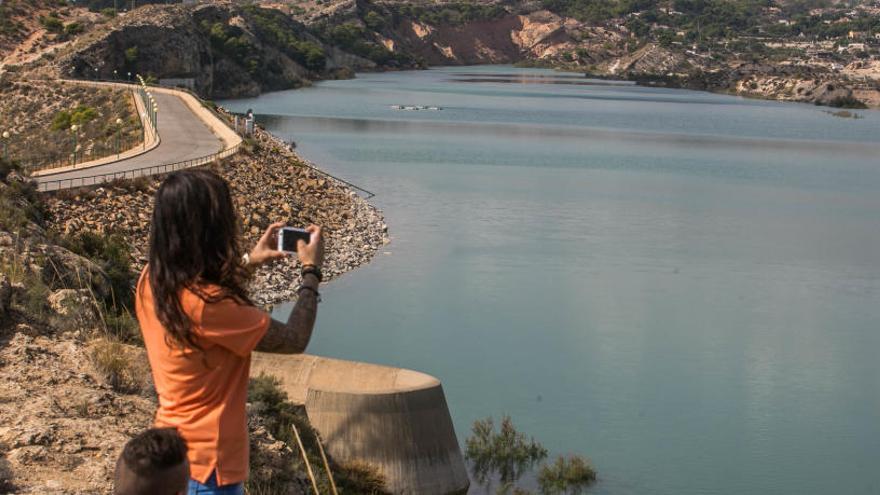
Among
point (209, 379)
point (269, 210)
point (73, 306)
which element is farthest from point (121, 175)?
point (209, 379)

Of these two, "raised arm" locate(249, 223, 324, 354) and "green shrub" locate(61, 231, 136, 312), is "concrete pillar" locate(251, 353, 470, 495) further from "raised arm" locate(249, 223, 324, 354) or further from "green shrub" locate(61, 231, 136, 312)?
"raised arm" locate(249, 223, 324, 354)

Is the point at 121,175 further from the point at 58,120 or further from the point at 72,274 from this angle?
the point at 58,120

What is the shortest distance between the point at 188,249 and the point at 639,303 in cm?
1926

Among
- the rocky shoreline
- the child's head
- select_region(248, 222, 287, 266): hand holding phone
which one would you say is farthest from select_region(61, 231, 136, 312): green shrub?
the child's head

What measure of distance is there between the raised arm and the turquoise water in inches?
376

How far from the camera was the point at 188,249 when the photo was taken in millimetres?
3428

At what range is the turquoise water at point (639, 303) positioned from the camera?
576 inches

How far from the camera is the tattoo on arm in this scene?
11.6ft

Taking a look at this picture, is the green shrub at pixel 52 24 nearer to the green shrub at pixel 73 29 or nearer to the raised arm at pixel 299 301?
the green shrub at pixel 73 29

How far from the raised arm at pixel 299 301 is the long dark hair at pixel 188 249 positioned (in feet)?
0.56

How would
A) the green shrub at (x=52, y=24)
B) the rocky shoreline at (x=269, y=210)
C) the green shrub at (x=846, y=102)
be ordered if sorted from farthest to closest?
the green shrub at (x=846, y=102) < the green shrub at (x=52, y=24) < the rocky shoreline at (x=269, y=210)

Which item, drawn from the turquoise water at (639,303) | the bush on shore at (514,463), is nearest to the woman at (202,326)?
the bush on shore at (514,463)

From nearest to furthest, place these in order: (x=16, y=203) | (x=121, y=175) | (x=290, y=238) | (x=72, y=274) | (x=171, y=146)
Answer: (x=290, y=238), (x=72, y=274), (x=16, y=203), (x=121, y=175), (x=171, y=146)

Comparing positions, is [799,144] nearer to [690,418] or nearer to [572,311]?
[572,311]
